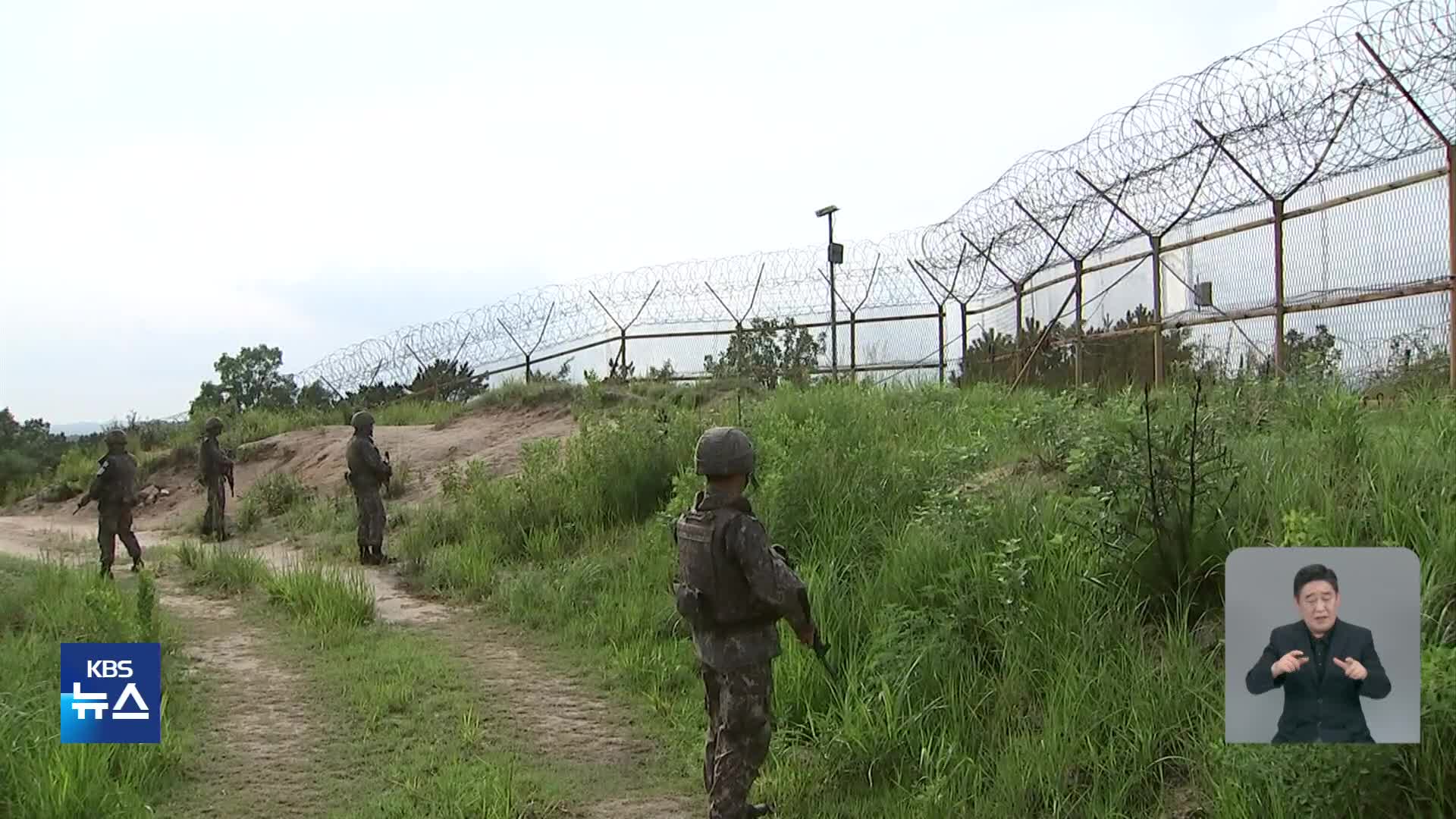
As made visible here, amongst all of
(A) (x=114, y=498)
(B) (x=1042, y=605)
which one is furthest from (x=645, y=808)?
(A) (x=114, y=498)

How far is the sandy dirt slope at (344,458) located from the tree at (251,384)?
4.09 metres

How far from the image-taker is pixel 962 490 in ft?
19.6

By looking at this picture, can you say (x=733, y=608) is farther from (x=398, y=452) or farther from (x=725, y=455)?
(x=398, y=452)

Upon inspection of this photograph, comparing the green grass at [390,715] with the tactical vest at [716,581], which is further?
the green grass at [390,715]

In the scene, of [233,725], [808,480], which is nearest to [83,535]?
[233,725]

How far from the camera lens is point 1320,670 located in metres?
1.89

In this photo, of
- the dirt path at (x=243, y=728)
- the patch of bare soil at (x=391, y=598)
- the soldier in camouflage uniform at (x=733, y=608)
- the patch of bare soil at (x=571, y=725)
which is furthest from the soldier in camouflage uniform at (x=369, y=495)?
the soldier in camouflage uniform at (x=733, y=608)

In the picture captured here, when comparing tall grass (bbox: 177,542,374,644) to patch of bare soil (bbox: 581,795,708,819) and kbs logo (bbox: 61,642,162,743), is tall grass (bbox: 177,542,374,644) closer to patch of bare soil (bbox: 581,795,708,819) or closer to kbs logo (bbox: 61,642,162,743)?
kbs logo (bbox: 61,642,162,743)

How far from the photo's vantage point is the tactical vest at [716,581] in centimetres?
396

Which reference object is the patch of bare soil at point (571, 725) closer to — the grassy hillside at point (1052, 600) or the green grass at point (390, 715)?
the green grass at point (390, 715)

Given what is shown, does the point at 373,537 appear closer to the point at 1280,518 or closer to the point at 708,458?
the point at 708,458

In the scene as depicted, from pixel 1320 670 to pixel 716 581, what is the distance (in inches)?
92.7

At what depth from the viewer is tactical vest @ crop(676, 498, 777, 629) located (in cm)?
396

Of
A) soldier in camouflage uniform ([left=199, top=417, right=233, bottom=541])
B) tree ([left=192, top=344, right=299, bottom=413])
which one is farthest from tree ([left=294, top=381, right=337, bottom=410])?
soldier in camouflage uniform ([left=199, top=417, right=233, bottom=541])
